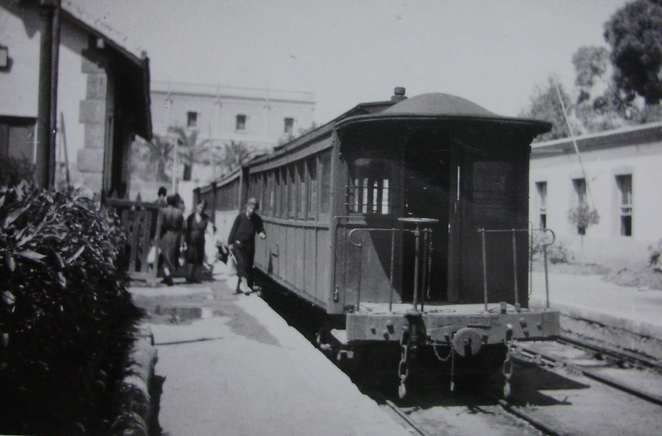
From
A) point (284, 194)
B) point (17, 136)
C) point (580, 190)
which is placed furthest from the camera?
point (580, 190)

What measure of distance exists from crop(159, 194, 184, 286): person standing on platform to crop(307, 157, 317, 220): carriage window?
450cm

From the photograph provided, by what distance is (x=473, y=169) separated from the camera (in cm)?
704

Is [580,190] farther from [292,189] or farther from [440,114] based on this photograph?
[440,114]

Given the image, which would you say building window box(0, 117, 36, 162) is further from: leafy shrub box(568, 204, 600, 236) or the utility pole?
leafy shrub box(568, 204, 600, 236)

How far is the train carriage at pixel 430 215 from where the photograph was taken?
254 inches

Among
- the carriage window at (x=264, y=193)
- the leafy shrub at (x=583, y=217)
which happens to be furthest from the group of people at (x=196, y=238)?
the leafy shrub at (x=583, y=217)

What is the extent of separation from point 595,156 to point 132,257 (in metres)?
13.0

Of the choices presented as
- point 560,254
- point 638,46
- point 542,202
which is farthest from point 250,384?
point 542,202

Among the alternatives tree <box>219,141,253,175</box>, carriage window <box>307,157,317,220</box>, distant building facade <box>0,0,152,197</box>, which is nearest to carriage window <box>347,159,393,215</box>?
carriage window <box>307,157,317,220</box>

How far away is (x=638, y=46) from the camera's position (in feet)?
30.9

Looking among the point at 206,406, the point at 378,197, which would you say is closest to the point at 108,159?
the point at 378,197

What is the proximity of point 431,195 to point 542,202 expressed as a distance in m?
14.6

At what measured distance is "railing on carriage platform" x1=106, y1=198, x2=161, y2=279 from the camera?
38.8 feet

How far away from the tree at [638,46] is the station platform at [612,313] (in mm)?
3830
